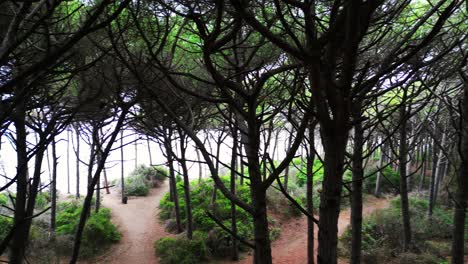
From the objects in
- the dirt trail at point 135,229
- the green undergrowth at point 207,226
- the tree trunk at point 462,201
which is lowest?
the dirt trail at point 135,229

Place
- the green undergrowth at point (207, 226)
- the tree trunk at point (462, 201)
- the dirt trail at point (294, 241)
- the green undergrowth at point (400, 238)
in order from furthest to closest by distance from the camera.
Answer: the green undergrowth at point (207, 226)
the dirt trail at point (294, 241)
the green undergrowth at point (400, 238)
the tree trunk at point (462, 201)

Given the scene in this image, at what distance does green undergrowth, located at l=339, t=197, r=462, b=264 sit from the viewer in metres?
9.34

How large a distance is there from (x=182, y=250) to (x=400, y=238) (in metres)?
7.39

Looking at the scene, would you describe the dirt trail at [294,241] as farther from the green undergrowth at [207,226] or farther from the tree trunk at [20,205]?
the tree trunk at [20,205]

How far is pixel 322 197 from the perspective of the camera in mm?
1211

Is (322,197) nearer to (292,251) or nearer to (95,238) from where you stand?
(292,251)

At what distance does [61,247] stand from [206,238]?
17.2 ft

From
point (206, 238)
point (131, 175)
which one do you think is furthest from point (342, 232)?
point (131, 175)

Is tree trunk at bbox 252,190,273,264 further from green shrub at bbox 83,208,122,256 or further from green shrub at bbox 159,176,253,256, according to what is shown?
green shrub at bbox 83,208,122,256

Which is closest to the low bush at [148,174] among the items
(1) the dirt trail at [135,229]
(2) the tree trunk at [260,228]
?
(1) the dirt trail at [135,229]

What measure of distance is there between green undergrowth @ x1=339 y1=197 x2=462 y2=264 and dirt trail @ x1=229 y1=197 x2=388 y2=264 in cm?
131

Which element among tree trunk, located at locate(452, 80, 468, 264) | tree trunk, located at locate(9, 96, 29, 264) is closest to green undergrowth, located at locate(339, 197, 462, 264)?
tree trunk, located at locate(452, 80, 468, 264)

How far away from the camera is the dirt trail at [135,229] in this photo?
455 inches

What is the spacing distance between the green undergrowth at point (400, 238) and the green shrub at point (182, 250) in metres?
4.69
